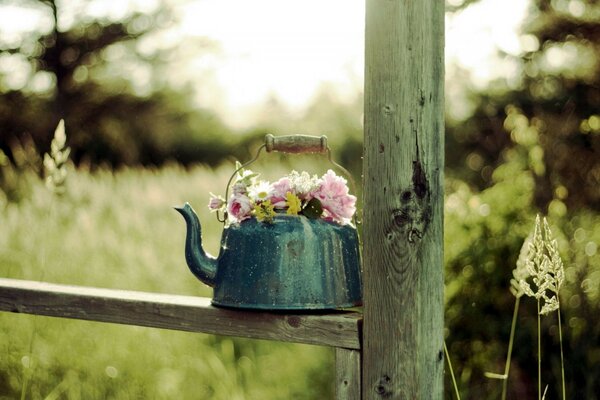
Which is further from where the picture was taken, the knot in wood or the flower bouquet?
the flower bouquet

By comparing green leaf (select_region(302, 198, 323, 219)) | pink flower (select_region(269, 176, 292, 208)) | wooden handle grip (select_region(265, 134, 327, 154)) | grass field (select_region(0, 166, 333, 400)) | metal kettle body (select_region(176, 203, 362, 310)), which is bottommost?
grass field (select_region(0, 166, 333, 400))

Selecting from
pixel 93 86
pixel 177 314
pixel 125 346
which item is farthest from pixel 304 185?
pixel 93 86

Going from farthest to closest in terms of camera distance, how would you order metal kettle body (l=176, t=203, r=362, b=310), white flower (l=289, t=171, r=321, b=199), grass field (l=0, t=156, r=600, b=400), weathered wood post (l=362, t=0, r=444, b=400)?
grass field (l=0, t=156, r=600, b=400), white flower (l=289, t=171, r=321, b=199), metal kettle body (l=176, t=203, r=362, b=310), weathered wood post (l=362, t=0, r=444, b=400)

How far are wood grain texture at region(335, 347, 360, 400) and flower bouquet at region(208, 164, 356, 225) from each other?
33 centimetres

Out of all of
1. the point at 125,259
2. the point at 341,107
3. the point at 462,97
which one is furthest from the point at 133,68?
the point at 125,259

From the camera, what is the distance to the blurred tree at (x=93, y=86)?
1173cm

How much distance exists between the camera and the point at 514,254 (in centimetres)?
327

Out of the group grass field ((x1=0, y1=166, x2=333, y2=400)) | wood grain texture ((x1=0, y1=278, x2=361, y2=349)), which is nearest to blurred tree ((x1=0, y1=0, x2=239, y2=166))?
grass field ((x1=0, y1=166, x2=333, y2=400))

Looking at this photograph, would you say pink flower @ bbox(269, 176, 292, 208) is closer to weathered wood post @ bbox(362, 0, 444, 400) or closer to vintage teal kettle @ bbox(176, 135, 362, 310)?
vintage teal kettle @ bbox(176, 135, 362, 310)

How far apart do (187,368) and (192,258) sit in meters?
1.58

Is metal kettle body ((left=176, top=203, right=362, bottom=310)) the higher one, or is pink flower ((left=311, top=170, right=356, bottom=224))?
pink flower ((left=311, top=170, right=356, bottom=224))

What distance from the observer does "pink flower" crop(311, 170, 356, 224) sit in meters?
1.89

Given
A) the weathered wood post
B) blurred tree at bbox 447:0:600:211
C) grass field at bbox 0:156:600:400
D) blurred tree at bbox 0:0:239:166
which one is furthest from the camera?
blurred tree at bbox 0:0:239:166

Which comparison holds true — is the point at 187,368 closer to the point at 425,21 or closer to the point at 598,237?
the point at 598,237
